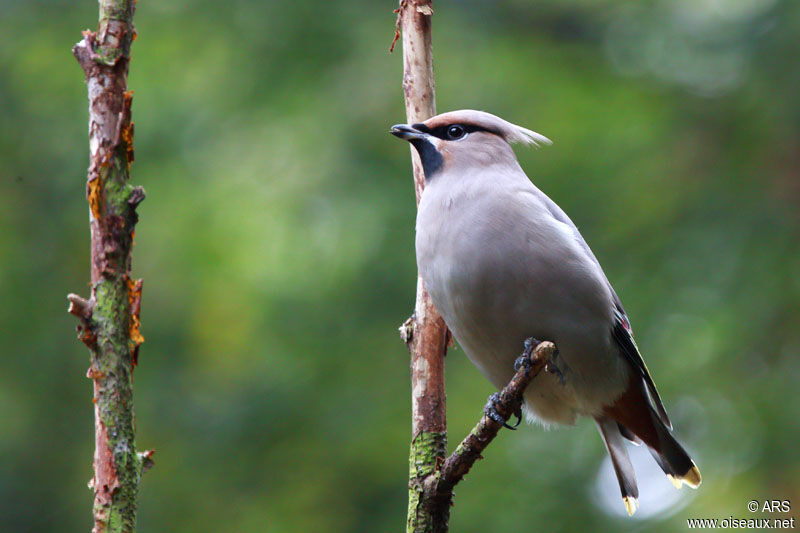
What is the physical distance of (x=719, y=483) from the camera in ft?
24.6

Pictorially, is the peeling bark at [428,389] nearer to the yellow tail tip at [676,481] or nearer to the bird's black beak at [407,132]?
the bird's black beak at [407,132]

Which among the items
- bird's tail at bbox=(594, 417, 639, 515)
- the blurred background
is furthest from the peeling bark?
the blurred background

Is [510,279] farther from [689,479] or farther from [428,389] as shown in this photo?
[689,479]

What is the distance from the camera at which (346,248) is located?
278 inches

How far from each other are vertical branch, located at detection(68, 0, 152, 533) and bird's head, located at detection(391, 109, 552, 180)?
1624 mm

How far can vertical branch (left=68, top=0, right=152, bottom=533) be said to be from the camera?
9.85ft

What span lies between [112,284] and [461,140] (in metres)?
2.18

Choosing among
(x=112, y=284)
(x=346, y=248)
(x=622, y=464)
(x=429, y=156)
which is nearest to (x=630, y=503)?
(x=622, y=464)

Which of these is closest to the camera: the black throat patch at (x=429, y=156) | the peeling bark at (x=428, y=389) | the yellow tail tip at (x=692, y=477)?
the peeling bark at (x=428, y=389)

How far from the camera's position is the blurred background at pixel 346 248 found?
6941mm

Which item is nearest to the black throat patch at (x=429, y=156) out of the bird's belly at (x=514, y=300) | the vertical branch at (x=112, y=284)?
the bird's belly at (x=514, y=300)

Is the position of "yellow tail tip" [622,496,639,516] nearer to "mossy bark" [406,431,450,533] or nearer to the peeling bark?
the peeling bark

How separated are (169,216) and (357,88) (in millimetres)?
1910

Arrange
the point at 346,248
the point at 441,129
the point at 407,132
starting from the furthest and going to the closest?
the point at 346,248, the point at 441,129, the point at 407,132
